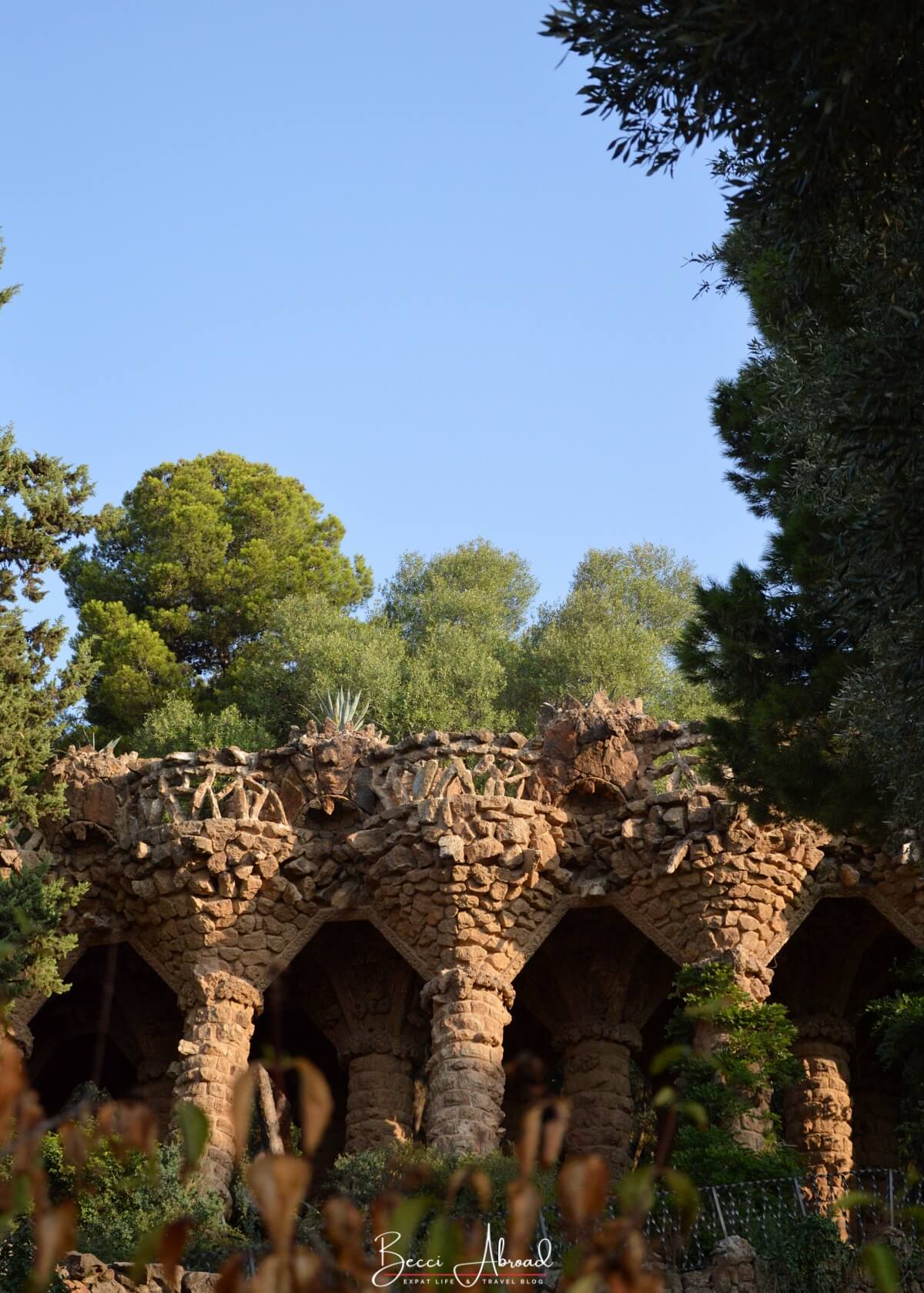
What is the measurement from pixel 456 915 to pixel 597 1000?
2806 mm

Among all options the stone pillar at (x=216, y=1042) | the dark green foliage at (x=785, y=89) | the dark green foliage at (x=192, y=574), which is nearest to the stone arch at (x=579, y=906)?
the stone pillar at (x=216, y=1042)

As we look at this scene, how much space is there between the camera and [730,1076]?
1420 cm

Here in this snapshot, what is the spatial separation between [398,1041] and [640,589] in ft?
58.0

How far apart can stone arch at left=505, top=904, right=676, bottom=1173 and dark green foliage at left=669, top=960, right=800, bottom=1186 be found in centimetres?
171

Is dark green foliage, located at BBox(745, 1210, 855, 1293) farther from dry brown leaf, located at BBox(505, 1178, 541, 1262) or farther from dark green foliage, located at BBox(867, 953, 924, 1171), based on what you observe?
dry brown leaf, located at BBox(505, 1178, 541, 1262)

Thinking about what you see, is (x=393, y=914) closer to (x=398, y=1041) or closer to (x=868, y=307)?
(x=398, y=1041)

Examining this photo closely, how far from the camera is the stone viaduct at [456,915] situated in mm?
15805

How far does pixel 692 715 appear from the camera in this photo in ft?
90.6

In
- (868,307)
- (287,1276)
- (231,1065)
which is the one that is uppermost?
(868,307)

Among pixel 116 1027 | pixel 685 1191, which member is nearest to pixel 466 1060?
pixel 116 1027

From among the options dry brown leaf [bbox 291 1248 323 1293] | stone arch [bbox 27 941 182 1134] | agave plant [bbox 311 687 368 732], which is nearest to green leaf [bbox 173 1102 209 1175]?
dry brown leaf [bbox 291 1248 323 1293]

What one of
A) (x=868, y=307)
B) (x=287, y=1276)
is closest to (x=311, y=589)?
(x=868, y=307)

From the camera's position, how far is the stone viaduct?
15.8 m

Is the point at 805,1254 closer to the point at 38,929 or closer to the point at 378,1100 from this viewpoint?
the point at 378,1100
